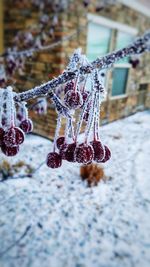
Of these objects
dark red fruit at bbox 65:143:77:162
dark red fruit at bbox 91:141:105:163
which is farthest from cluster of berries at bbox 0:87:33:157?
dark red fruit at bbox 91:141:105:163

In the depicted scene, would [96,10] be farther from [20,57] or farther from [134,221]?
[134,221]

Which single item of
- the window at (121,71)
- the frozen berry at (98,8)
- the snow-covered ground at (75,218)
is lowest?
the snow-covered ground at (75,218)

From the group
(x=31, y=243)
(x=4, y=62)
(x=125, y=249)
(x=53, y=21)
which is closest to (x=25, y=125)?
(x=31, y=243)

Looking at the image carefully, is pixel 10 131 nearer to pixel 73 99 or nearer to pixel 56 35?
pixel 73 99

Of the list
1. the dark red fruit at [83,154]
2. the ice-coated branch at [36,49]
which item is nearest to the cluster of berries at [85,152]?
the dark red fruit at [83,154]

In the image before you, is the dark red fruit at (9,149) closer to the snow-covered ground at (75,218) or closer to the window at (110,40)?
the snow-covered ground at (75,218)

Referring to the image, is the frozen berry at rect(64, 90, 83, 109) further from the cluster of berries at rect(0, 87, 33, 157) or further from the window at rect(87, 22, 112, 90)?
the window at rect(87, 22, 112, 90)
